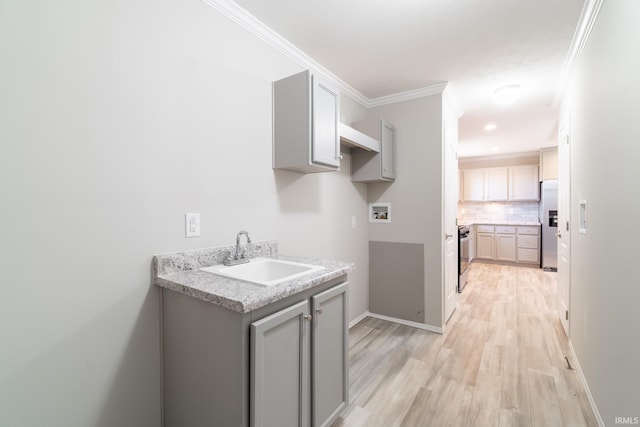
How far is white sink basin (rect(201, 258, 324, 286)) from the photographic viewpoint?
1537 mm

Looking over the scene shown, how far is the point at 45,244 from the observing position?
1.06 metres

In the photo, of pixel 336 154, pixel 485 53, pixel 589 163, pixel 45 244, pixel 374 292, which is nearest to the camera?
pixel 45 244

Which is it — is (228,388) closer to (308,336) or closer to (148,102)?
(308,336)

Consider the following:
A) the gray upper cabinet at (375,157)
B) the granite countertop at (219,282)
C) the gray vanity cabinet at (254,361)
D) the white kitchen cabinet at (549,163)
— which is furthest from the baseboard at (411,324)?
the white kitchen cabinet at (549,163)

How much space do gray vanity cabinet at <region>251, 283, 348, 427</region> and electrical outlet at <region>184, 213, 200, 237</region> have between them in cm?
70

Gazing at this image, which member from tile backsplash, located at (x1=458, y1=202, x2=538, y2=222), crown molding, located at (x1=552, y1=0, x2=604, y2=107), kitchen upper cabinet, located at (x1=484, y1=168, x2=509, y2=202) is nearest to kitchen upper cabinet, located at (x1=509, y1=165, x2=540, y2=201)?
kitchen upper cabinet, located at (x1=484, y1=168, x2=509, y2=202)

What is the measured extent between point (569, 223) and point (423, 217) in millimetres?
1250

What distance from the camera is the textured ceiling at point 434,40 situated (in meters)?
1.73

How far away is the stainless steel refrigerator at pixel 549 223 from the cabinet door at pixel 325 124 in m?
5.39

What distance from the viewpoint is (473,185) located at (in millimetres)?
6676

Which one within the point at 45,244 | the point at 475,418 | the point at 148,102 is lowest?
the point at 475,418

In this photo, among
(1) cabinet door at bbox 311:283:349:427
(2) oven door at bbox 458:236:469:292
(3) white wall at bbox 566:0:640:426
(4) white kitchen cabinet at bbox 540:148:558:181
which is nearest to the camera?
(3) white wall at bbox 566:0:640:426

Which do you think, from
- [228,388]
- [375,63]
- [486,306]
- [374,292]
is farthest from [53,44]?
[486,306]

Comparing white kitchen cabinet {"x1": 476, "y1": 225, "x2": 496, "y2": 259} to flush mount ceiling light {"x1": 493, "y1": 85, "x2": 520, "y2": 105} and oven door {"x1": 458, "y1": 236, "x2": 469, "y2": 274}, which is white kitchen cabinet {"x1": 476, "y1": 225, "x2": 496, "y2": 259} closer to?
oven door {"x1": 458, "y1": 236, "x2": 469, "y2": 274}
